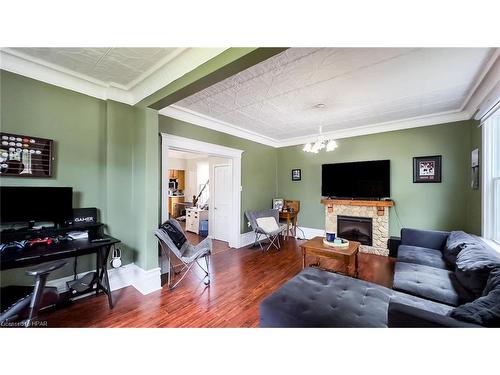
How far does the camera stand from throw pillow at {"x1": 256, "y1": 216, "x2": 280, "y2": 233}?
14.6 ft

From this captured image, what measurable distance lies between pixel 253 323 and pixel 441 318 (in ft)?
4.75

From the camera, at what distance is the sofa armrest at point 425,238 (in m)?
2.84

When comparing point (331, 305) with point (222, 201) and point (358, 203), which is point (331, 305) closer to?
point (358, 203)

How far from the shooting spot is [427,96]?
2.79 m

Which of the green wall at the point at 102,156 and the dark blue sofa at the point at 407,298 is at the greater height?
the green wall at the point at 102,156

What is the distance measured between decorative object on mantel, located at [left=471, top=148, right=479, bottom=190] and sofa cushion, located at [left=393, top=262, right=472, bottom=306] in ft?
5.83

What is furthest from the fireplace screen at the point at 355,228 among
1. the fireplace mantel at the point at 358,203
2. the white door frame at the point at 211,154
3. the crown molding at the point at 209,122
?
the crown molding at the point at 209,122

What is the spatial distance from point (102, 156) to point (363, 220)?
4.84 meters

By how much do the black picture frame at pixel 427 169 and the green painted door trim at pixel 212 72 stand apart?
Result: 3.91 metres

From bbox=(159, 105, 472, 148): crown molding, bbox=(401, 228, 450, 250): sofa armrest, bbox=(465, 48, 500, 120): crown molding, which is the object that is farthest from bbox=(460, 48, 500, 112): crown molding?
bbox=(401, 228, 450, 250): sofa armrest

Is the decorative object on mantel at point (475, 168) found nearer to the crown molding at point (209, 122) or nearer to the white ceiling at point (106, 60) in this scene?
the crown molding at point (209, 122)

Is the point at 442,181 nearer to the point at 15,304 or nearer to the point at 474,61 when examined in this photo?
the point at 474,61

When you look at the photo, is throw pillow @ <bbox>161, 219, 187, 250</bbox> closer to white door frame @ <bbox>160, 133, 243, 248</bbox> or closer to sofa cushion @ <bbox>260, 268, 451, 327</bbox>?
white door frame @ <bbox>160, 133, 243, 248</bbox>
